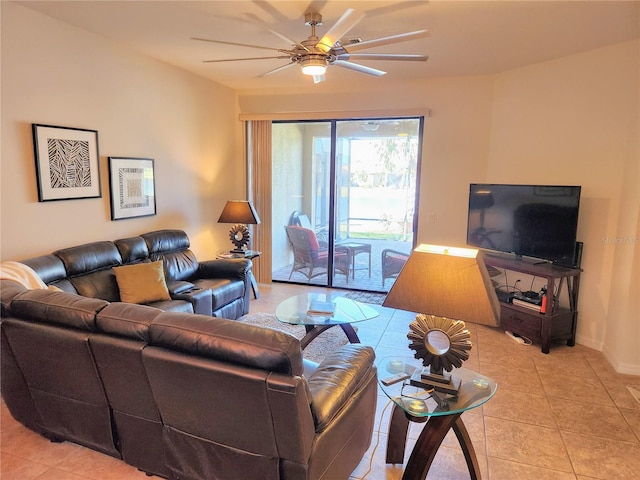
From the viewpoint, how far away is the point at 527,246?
158 inches

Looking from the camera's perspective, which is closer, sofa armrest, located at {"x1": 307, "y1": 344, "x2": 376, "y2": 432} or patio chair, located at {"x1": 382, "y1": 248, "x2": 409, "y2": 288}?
sofa armrest, located at {"x1": 307, "y1": 344, "x2": 376, "y2": 432}

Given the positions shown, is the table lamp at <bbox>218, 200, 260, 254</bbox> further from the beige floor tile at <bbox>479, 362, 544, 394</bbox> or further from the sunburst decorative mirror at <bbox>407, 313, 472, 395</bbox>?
the sunburst decorative mirror at <bbox>407, 313, 472, 395</bbox>

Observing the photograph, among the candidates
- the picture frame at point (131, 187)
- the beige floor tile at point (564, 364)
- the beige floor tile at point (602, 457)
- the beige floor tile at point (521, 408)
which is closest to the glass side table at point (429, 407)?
the beige floor tile at point (602, 457)

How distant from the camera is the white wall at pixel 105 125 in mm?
2975

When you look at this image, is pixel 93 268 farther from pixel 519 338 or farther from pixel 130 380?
pixel 519 338

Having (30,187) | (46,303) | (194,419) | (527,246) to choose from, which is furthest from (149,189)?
(527,246)

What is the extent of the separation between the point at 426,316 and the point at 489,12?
7.60ft

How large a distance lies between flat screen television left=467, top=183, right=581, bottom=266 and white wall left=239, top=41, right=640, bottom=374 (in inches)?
10.8

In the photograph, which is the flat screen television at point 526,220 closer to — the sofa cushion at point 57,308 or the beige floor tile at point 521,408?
the beige floor tile at point 521,408

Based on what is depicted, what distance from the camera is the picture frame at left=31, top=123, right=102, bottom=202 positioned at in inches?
124

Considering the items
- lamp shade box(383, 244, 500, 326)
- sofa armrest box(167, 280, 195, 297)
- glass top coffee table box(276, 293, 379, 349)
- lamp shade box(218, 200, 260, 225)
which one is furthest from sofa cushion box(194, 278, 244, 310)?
lamp shade box(383, 244, 500, 326)

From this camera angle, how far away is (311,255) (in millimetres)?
5797

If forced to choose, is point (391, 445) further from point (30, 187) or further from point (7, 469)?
point (30, 187)

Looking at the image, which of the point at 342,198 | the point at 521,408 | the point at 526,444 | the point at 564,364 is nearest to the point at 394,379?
the point at 526,444
